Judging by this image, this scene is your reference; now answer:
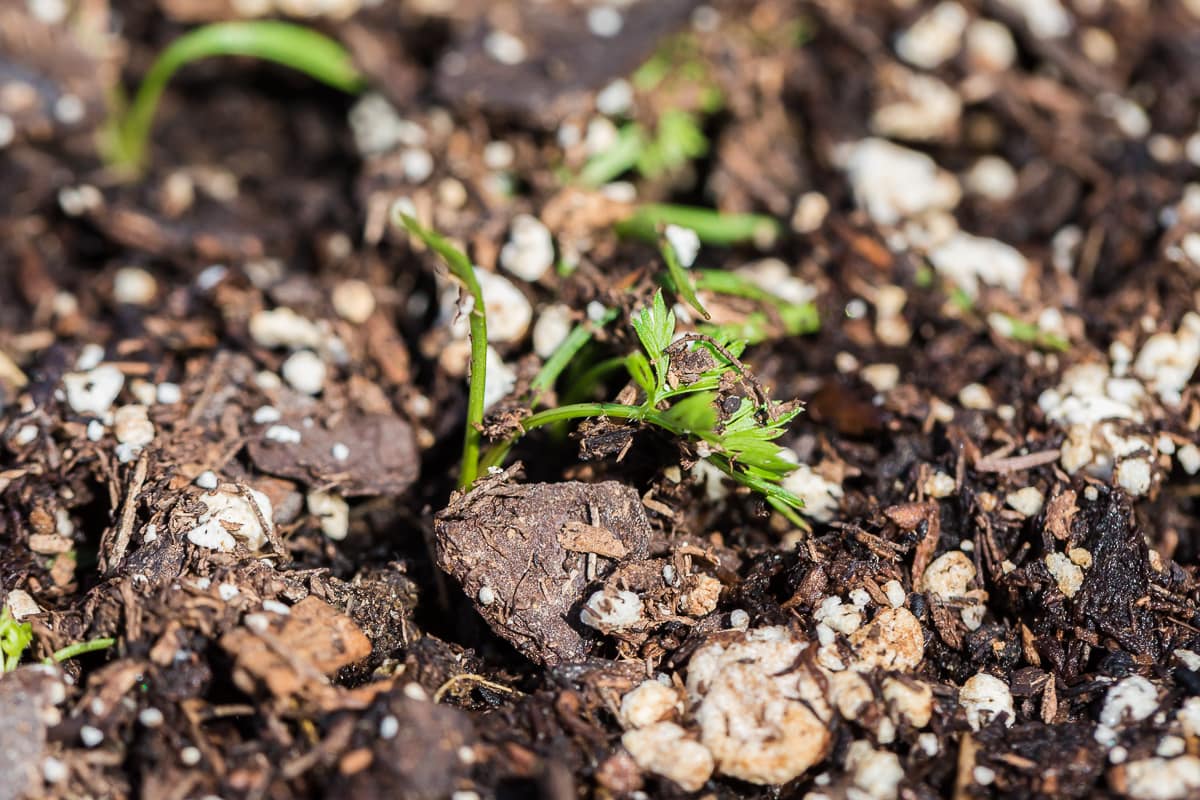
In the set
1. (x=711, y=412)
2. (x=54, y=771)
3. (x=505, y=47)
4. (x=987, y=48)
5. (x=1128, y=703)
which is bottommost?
(x=54, y=771)

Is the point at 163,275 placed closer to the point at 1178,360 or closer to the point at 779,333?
the point at 779,333

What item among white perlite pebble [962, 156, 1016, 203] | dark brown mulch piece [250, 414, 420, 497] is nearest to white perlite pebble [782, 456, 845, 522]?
dark brown mulch piece [250, 414, 420, 497]

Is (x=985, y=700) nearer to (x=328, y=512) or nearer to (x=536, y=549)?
(x=536, y=549)

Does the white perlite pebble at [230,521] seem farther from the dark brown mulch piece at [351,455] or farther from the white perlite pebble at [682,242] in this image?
the white perlite pebble at [682,242]

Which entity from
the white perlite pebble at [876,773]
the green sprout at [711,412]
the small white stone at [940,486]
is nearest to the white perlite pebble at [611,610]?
the green sprout at [711,412]

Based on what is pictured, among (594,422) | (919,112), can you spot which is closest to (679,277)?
(594,422)

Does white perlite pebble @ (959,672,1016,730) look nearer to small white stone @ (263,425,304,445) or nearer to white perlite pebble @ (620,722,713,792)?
white perlite pebble @ (620,722,713,792)
